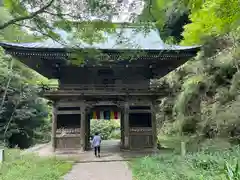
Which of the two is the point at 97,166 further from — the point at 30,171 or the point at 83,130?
the point at 83,130

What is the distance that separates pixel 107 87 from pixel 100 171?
17.8 ft

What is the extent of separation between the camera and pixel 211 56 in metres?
16.8

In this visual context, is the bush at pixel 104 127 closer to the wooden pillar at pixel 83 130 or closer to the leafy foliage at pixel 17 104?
the leafy foliage at pixel 17 104

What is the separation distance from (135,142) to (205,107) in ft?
18.2

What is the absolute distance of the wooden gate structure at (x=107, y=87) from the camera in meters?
12.8

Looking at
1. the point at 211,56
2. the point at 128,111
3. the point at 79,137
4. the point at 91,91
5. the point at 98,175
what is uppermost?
the point at 211,56

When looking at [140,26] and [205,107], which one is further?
[205,107]

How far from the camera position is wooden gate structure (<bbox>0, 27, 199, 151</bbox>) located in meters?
12.8

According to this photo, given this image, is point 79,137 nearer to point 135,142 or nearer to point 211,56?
point 135,142

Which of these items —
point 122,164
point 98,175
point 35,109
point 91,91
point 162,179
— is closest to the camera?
point 162,179

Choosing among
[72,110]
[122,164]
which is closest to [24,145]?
[72,110]

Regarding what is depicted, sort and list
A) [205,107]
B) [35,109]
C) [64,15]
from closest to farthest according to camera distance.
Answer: [64,15] < [205,107] < [35,109]

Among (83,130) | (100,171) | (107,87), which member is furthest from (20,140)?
(100,171)

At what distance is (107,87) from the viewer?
45.1 ft
